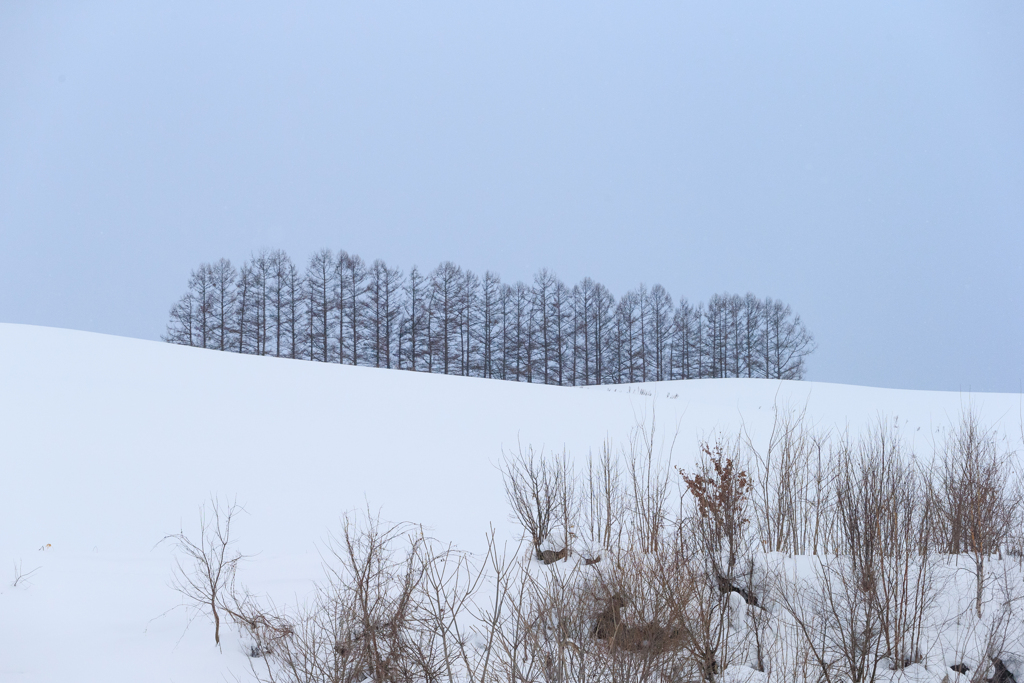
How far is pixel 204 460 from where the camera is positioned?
1354 cm

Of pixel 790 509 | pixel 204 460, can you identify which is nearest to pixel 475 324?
pixel 204 460

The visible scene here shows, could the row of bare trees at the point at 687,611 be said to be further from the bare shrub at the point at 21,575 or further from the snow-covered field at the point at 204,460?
the bare shrub at the point at 21,575

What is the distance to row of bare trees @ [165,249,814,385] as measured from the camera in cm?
4056

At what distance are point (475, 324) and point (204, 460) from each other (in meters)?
30.8

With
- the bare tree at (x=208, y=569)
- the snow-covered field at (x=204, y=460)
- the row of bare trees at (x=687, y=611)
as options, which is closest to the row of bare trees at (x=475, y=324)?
the snow-covered field at (x=204, y=460)

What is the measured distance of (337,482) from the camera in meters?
13.4

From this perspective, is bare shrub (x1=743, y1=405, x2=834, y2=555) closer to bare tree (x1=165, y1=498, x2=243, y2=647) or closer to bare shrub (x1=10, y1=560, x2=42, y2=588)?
bare tree (x1=165, y1=498, x2=243, y2=647)

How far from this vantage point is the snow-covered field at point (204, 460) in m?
6.78

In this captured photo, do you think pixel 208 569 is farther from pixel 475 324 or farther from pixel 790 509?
pixel 475 324

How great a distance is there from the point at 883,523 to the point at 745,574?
171 cm

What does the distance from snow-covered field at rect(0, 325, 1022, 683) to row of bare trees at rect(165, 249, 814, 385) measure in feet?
58.1

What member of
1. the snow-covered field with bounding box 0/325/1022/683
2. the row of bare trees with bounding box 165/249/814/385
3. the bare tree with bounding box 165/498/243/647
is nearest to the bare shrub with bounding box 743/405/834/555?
the snow-covered field with bounding box 0/325/1022/683

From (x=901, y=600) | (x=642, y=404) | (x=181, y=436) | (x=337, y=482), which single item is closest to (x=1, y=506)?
(x=181, y=436)

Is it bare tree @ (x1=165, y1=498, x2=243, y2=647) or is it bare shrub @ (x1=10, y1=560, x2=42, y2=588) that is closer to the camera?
bare tree @ (x1=165, y1=498, x2=243, y2=647)
